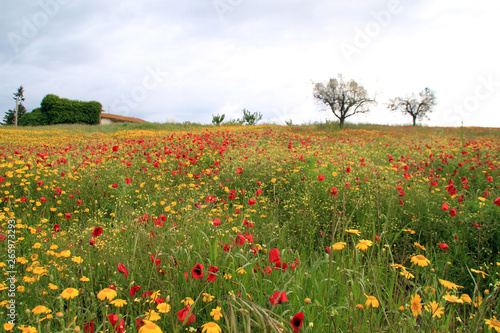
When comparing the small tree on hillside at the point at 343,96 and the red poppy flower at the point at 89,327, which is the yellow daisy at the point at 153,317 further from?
the small tree on hillside at the point at 343,96

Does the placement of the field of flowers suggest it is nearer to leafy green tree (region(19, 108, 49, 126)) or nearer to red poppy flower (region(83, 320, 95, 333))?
red poppy flower (region(83, 320, 95, 333))

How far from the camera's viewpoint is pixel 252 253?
1.98 metres

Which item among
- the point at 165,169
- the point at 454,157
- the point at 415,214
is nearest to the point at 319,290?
the point at 415,214

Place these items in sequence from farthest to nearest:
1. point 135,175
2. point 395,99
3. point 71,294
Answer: point 395,99
point 135,175
point 71,294

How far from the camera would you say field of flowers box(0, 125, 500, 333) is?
140 centimetres

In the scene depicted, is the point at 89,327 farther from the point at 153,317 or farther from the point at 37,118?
the point at 37,118

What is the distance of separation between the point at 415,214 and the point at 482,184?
2.58 meters

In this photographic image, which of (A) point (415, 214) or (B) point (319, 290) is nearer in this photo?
(B) point (319, 290)

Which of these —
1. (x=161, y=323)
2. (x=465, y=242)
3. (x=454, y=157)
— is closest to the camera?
(x=161, y=323)

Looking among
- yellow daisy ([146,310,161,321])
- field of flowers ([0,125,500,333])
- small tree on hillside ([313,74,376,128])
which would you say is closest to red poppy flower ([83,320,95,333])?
field of flowers ([0,125,500,333])

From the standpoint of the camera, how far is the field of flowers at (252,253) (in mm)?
1397

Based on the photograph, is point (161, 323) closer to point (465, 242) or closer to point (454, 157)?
point (465, 242)

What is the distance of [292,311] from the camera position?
5.17 ft

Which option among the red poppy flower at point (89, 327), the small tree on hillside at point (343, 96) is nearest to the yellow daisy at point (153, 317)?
the red poppy flower at point (89, 327)
